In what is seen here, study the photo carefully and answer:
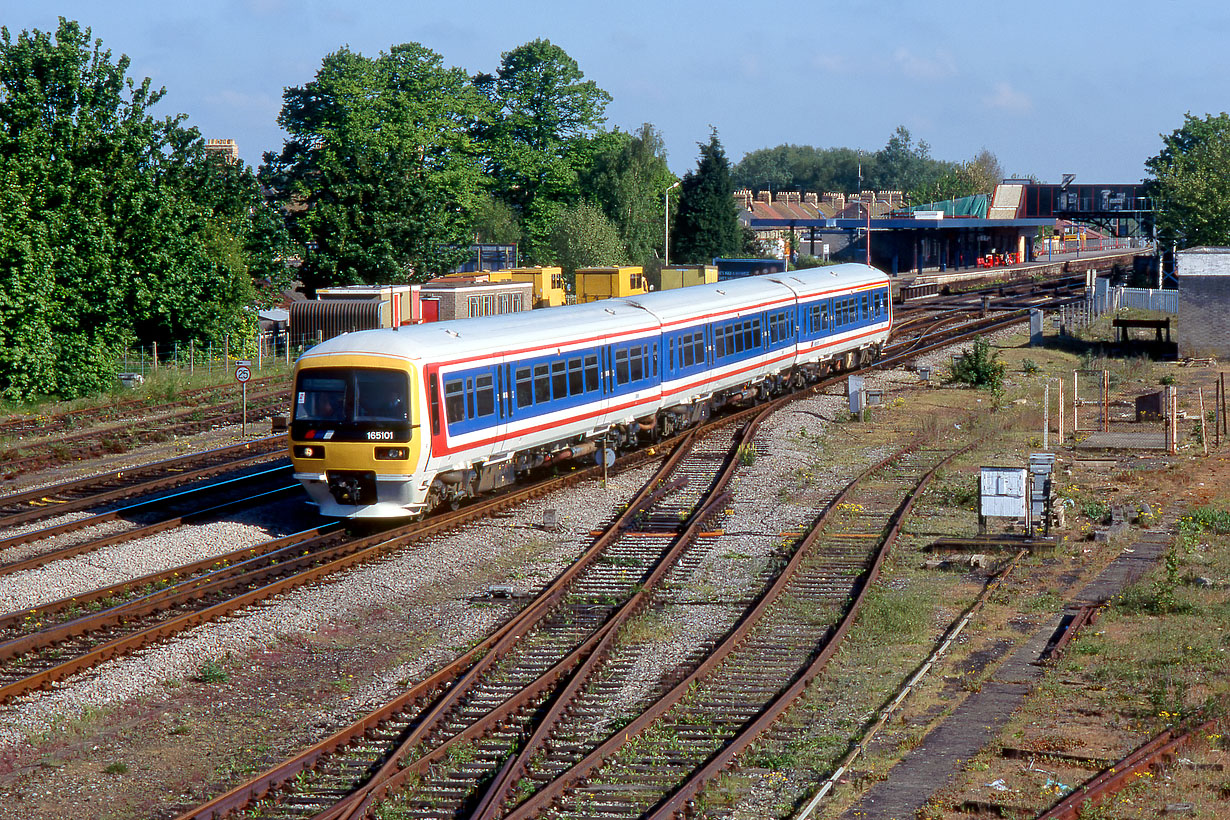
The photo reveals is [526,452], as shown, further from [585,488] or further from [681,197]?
[681,197]

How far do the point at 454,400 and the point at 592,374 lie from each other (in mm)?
4739

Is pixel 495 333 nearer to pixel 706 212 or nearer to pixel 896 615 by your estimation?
pixel 896 615

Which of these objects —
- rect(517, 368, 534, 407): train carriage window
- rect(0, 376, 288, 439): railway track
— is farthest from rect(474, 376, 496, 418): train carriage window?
rect(0, 376, 288, 439): railway track

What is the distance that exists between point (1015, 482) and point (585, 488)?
765cm

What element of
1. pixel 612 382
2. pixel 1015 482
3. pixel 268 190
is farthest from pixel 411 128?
pixel 1015 482

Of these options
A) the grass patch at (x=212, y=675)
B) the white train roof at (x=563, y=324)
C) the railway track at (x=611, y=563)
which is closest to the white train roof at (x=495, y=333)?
the white train roof at (x=563, y=324)

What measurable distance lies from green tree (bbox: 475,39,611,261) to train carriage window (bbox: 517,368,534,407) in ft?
181

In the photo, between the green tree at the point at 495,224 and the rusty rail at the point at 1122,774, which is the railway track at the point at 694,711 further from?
the green tree at the point at 495,224

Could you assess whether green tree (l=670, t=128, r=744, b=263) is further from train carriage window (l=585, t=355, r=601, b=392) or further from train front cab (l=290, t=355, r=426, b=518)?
train front cab (l=290, t=355, r=426, b=518)

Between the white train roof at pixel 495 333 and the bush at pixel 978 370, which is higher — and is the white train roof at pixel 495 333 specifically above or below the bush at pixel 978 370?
above

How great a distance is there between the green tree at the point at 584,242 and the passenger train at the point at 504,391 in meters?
32.8

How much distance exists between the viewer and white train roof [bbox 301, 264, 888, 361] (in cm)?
Answer: 1916

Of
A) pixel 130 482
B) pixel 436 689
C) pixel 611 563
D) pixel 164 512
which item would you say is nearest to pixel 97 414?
pixel 130 482

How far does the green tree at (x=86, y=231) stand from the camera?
3294cm
